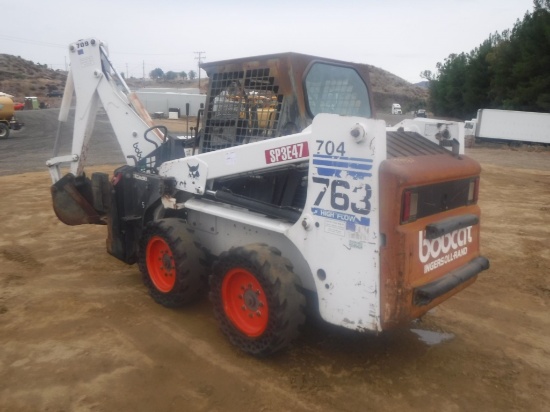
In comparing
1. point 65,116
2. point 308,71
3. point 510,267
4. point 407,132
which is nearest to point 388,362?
point 407,132

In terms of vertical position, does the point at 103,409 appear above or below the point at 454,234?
below

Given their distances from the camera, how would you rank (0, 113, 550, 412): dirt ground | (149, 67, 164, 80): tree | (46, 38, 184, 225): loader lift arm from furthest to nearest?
(149, 67, 164, 80): tree < (46, 38, 184, 225): loader lift arm < (0, 113, 550, 412): dirt ground

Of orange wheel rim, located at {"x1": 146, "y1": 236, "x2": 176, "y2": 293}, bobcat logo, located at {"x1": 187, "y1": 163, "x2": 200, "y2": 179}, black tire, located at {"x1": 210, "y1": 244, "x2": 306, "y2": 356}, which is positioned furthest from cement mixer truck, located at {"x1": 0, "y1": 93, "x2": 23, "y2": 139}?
black tire, located at {"x1": 210, "y1": 244, "x2": 306, "y2": 356}

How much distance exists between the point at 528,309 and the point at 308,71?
10.6 ft

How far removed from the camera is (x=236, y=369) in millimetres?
3490

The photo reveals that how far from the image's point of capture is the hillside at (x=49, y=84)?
172 ft

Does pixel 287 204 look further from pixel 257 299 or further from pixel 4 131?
pixel 4 131

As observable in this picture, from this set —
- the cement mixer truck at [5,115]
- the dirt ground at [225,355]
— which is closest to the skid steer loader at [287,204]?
the dirt ground at [225,355]

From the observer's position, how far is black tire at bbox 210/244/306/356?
3336 mm

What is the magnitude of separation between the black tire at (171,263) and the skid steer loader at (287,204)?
0.5 inches

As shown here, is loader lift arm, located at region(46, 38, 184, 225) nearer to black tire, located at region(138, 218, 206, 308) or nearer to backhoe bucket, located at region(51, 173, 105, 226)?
backhoe bucket, located at region(51, 173, 105, 226)

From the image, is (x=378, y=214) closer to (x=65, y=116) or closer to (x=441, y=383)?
(x=441, y=383)

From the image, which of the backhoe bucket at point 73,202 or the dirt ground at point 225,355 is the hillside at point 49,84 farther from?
the dirt ground at point 225,355

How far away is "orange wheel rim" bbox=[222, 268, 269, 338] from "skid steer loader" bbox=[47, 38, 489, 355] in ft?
0.04
